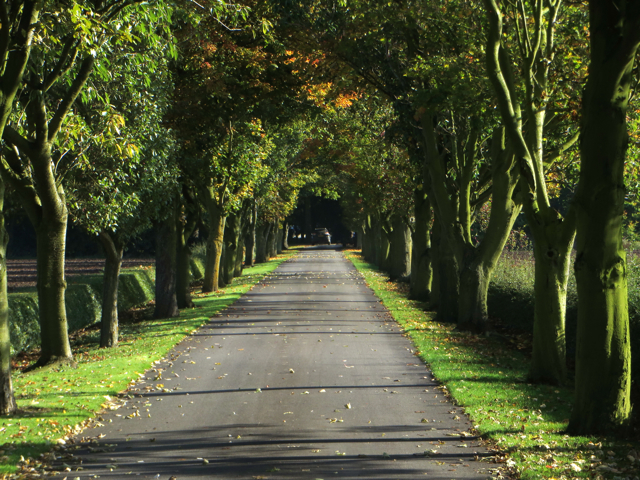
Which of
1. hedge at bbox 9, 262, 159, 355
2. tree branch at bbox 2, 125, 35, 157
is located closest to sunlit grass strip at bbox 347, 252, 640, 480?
tree branch at bbox 2, 125, 35, 157

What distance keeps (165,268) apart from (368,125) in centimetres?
906

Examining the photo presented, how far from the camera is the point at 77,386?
10.3 m

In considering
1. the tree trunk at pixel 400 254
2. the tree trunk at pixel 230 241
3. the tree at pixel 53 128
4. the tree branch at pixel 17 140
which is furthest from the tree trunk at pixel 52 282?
the tree trunk at pixel 400 254

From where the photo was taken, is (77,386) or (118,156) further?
(118,156)

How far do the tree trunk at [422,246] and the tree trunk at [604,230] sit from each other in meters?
16.5

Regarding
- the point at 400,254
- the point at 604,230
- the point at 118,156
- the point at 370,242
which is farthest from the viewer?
the point at 370,242

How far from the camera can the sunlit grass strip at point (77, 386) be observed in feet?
23.9

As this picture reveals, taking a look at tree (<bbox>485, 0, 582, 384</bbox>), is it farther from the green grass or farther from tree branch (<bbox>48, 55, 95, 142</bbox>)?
tree branch (<bbox>48, 55, 95, 142</bbox>)

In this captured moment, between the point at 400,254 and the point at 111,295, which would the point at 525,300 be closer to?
the point at 111,295

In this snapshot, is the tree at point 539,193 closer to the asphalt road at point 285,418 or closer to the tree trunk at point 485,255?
the asphalt road at point 285,418

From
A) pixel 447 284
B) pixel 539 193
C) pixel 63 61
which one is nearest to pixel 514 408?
pixel 539 193

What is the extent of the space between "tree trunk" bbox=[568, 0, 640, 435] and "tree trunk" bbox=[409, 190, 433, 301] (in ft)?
54.1

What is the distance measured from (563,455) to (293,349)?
7680 mm

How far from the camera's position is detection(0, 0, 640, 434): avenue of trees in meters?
7.17
